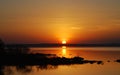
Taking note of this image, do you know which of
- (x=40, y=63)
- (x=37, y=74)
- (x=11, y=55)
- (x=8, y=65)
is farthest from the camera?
(x=40, y=63)

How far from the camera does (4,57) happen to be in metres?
52.4

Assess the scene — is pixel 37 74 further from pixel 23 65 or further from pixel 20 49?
pixel 20 49

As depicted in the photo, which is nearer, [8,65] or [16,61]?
[8,65]

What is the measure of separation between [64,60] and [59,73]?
701 inches

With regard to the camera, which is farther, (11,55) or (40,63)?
(40,63)

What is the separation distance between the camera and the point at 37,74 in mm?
43875

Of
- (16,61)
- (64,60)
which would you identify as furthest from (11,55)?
(64,60)

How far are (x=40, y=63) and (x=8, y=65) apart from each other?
9103mm

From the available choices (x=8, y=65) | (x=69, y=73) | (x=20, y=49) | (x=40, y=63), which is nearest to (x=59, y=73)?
Answer: (x=69, y=73)

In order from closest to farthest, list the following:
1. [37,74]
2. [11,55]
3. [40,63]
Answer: [37,74] → [11,55] → [40,63]

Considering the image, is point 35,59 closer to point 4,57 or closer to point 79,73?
point 4,57

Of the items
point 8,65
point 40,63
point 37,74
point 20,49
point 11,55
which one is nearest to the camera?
point 37,74

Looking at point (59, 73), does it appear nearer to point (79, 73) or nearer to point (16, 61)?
point (79, 73)

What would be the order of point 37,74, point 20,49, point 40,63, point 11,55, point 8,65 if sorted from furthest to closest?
point 20,49
point 40,63
point 11,55
point 8,65
point 37,74
